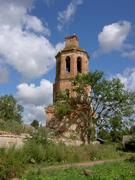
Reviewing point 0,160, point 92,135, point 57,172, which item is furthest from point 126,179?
point 92,135

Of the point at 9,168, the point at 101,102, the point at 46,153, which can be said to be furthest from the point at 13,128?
the point at 101,102

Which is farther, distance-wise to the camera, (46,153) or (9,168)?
(46,153)

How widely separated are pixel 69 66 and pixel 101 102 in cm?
750

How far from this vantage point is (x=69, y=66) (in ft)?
157

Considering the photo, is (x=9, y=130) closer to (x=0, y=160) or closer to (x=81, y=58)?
(x=0, y=160)

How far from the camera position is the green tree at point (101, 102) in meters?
43.6

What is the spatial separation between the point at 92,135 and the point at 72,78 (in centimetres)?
830

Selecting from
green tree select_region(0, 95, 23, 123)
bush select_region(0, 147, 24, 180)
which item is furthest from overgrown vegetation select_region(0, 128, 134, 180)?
green tree select_region(0, 95, 23, 123)

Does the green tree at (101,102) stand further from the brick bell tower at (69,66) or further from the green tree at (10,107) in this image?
the green tree at (10,107)

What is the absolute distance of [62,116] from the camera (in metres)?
44.5

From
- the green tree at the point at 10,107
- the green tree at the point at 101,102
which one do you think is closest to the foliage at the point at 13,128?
the green tree at the point at 101,102

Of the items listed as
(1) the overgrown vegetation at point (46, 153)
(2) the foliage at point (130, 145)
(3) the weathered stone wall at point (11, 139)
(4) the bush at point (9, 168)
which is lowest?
(4) the bush at point (9, 168)

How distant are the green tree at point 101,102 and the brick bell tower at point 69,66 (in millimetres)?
2117

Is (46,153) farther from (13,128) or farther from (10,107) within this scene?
(10,107)
